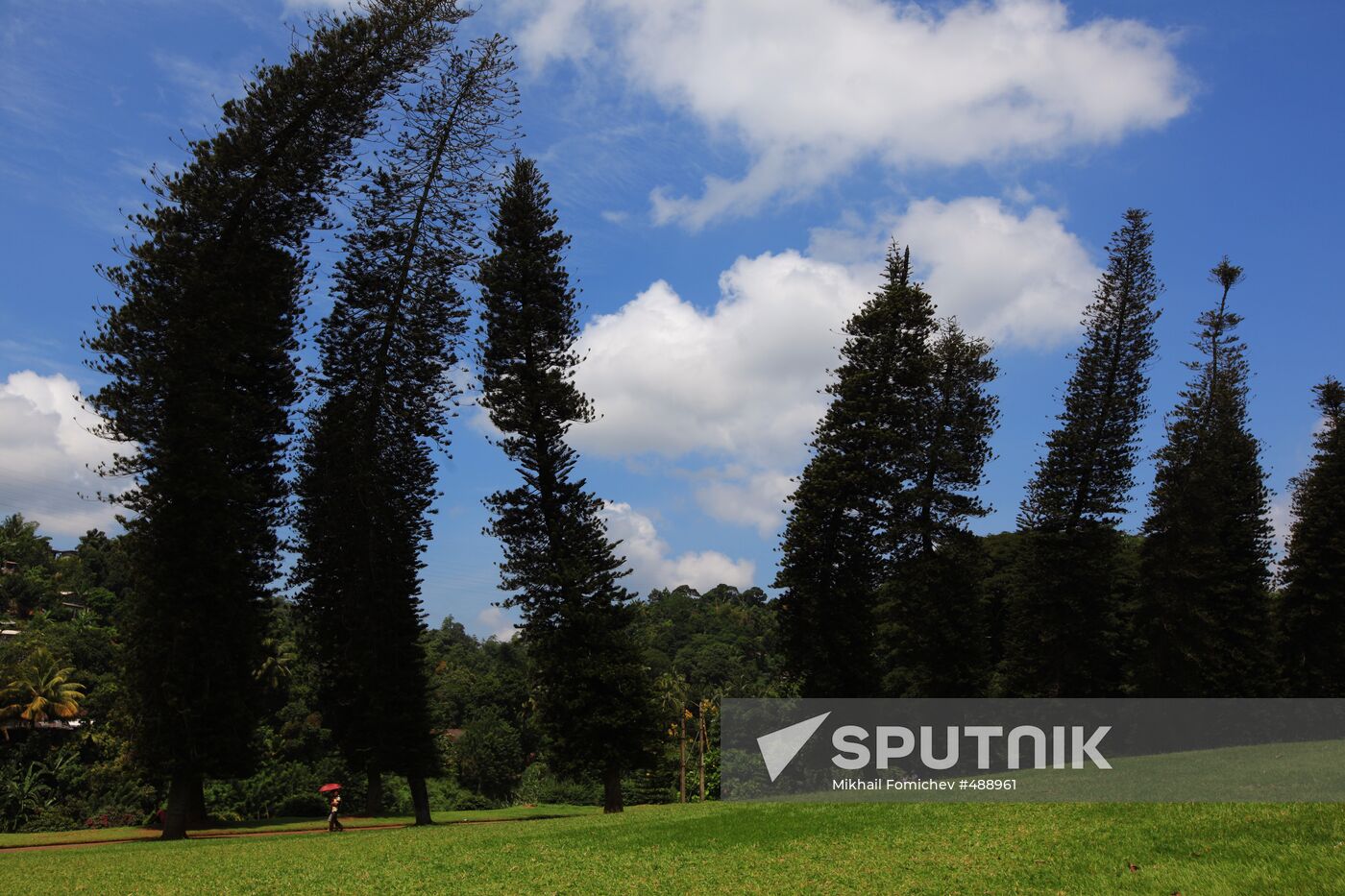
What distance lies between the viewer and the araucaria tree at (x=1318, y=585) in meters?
37.6

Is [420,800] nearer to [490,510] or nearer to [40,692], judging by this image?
[490,510]

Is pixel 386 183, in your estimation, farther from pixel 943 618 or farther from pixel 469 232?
pixel 943 618

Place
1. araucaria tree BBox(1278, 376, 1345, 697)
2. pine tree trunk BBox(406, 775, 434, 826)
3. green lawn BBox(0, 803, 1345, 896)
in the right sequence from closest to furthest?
green lawn BBox(0, 803, 1345, 896) < pine tree trunk BBox(406, 775, 434, 826) < araucaria tree BBox(1278, 376, 1345, 697)

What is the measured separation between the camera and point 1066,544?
34.8 meters

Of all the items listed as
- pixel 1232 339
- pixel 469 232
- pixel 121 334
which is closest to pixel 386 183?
pixel 469 232

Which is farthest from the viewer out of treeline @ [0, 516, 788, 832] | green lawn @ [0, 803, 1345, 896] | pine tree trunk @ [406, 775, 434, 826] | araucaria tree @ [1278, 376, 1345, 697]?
araucaria tree @ [1278, 376, 1345, 697]

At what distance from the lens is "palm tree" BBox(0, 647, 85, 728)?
40719mm

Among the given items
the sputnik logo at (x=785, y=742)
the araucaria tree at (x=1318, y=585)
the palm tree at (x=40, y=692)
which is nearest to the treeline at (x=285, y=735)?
the palm tree at (x=40, y=692)

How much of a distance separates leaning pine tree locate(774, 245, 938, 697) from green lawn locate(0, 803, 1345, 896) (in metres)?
13.8

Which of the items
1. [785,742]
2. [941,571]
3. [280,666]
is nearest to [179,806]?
[785,742]

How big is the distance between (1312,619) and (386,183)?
38.7 metres

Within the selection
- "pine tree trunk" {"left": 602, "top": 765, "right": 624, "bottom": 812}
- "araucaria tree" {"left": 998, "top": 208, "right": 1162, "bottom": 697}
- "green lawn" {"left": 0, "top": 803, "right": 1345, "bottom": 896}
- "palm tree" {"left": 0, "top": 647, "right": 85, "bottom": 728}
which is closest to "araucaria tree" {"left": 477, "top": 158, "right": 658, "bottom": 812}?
"pine tree trunk" {"left": 602, "top": 765, "right": 624, "bottom": 812}

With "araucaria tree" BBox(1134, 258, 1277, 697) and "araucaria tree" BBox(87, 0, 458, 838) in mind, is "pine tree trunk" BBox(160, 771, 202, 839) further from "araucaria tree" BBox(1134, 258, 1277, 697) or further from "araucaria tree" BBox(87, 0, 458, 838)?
"araucaria tree" BBox(1134, 258, 1277, 697)

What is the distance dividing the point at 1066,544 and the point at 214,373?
28755mm
